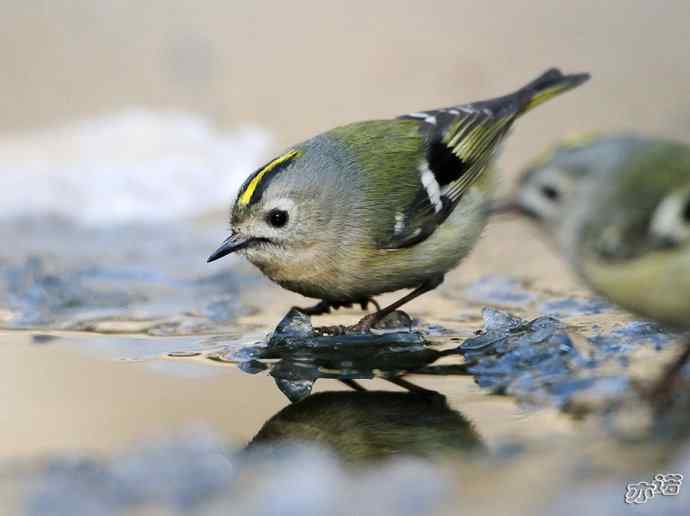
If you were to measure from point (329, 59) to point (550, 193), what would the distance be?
16.2 ft

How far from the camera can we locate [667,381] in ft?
8.45

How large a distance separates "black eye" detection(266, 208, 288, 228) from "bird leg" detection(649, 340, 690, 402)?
1363 millimetres

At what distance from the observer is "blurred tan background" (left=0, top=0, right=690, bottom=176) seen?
675 centimetres

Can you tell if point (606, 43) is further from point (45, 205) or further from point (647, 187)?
point (647, 187)

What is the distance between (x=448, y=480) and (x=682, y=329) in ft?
2.28

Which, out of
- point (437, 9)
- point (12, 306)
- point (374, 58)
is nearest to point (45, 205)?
point (12, 306)

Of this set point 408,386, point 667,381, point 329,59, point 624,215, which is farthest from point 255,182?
point 329,59

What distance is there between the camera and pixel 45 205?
5.79 meters

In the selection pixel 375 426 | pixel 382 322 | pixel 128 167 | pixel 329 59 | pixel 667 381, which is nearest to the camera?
pixel 667 381

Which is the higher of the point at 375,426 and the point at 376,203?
the point at 376,203

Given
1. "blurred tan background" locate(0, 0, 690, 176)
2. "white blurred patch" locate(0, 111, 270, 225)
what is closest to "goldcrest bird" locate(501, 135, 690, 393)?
"white blurred patch" locate(0, 111, 270, 225)

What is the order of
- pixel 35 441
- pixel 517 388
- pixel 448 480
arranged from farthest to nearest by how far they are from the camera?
1. pixel 517 388
2. pixel 35 441
3. pixel 448 480

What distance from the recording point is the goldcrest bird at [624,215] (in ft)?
7.93

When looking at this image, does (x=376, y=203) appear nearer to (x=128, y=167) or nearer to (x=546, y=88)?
(x=546, y=88)
